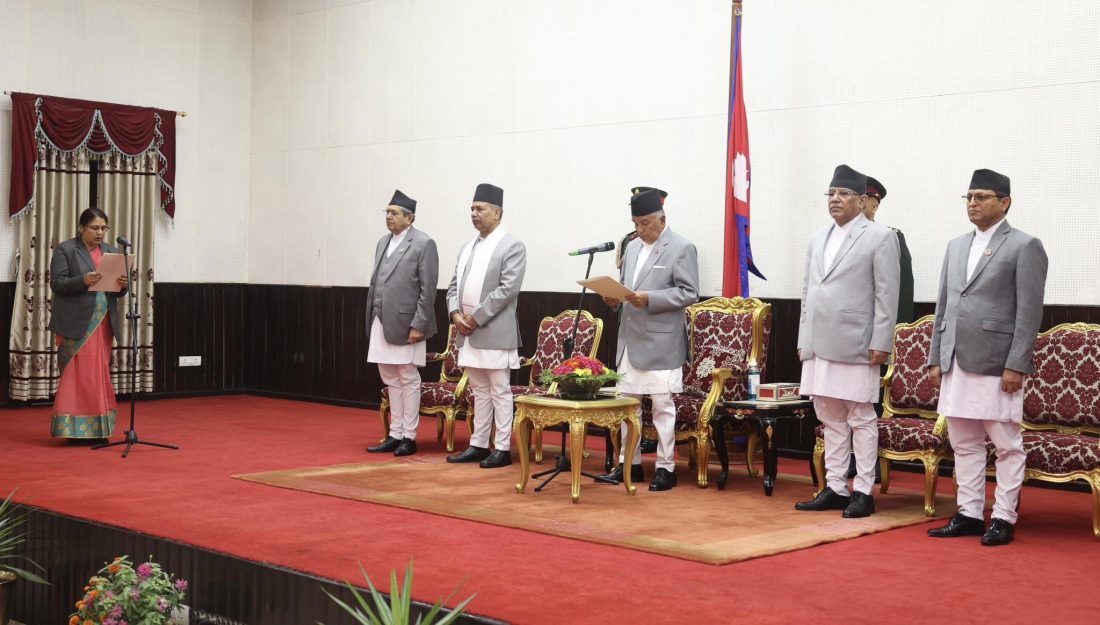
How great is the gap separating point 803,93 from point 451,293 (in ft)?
8.28

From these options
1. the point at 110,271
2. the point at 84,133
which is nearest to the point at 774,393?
the point at 110,271

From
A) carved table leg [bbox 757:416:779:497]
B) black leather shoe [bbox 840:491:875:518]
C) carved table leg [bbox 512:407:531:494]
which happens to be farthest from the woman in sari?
black leather shoe [bbox 840:491:875:518]

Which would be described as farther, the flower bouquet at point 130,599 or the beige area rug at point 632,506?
the beige area rug at point 632,506

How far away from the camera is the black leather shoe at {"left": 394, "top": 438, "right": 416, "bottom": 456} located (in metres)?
7.42

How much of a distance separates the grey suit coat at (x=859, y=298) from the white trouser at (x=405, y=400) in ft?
9.32

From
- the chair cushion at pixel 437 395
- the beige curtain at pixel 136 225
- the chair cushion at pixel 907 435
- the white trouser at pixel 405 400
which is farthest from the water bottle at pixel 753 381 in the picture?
the beige curtain at pixel 136 225

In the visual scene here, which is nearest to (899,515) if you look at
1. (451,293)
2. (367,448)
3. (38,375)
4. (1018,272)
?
(1018,272)

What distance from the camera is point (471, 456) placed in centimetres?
715

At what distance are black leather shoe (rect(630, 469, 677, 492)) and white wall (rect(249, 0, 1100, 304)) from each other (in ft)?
6.12

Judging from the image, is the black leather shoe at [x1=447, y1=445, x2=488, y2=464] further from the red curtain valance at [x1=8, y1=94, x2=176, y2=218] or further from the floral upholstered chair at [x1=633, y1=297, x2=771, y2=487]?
the red curtain valance at [x1=8, y1=94, x2=176, y2=218]

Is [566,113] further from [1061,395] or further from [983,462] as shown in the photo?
[983,462]

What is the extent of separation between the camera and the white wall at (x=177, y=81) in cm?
995

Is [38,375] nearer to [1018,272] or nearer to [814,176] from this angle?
[814,176]

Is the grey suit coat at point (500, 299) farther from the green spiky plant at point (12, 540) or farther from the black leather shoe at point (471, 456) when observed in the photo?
the green spiky plant at point (12, 540)
